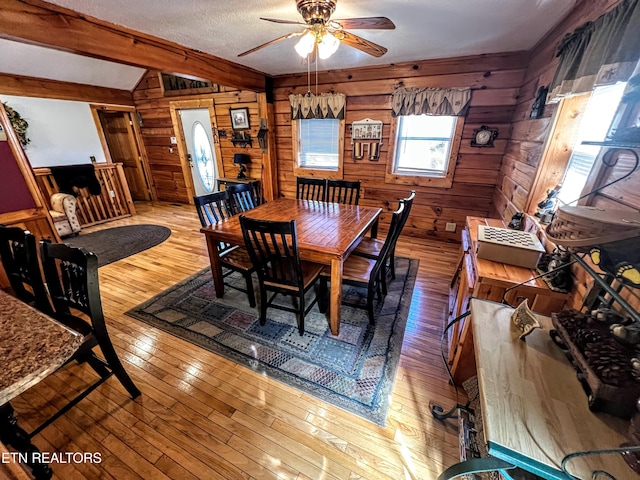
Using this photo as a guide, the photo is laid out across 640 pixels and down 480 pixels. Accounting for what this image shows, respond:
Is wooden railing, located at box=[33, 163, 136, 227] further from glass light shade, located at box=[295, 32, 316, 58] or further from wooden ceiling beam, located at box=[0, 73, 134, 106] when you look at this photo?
glass light shade, located at box=[295, 32, 316, 58]

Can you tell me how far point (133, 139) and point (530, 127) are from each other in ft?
22.8

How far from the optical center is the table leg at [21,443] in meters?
1.15

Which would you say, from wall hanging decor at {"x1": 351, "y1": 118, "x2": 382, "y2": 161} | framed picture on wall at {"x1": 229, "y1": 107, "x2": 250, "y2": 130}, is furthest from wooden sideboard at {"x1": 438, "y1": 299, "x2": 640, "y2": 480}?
framed picture on wall at {"x1": 229, "y1": 107, "x2": 250, "y2": 130}

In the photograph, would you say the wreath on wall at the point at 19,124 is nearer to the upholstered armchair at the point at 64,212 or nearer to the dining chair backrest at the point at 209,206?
the upholstered armchair at the point at 64,212

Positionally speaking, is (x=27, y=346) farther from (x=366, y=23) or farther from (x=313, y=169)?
(x=313, y=169)

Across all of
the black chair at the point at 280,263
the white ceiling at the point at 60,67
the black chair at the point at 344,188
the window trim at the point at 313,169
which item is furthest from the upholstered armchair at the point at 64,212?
the black chair at the point at 344,188

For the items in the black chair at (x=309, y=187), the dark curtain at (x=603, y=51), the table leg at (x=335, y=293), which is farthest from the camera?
the black chair at (x=309, y=187)

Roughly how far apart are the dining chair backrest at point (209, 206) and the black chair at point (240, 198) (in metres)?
0.07

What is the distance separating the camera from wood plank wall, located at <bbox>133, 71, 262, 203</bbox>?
14.4 feet

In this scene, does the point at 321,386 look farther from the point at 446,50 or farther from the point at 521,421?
the point at 446,50

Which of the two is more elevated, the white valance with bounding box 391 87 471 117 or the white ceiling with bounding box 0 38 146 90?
the white ceiling with bounding box 0 38 146 90

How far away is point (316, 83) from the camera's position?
369 centimetres

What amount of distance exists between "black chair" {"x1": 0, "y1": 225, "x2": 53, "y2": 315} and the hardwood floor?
0.60m

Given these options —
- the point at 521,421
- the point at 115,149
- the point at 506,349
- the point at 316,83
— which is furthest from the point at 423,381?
the point at 115,149
